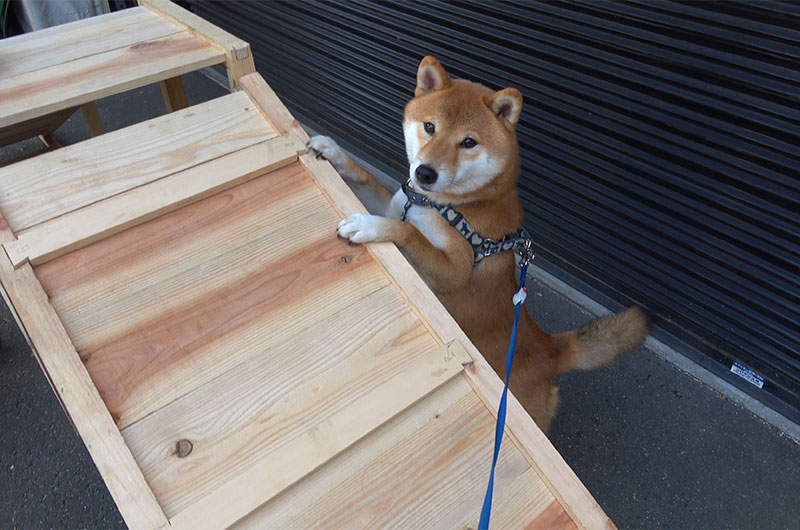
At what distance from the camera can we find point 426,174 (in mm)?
1760

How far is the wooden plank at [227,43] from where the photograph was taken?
82.4 inches

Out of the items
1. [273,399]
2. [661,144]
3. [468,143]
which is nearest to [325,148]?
[468,143]

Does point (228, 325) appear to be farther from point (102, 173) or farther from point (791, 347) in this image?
point (791, 347)

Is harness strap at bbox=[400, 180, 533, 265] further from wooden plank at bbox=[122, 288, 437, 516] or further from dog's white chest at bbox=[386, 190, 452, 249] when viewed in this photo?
wooden plank at bbox=[122, 288, 437, 516]

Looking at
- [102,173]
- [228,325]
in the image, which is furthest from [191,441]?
[102,173]

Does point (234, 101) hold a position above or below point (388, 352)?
above

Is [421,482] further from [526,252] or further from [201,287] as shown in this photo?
[526,252]

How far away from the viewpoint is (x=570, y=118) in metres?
2.70

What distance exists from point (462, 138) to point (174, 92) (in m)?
1.62

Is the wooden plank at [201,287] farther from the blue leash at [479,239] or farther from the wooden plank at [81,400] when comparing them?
the blue leash at [479,239]

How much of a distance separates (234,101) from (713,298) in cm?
242

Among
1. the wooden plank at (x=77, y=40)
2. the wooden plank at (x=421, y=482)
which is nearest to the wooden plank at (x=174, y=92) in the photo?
the wooden plank at (x=77, y=40)

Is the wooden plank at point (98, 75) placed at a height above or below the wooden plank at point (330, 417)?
above

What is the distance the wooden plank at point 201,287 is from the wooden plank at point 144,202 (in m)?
0.03
